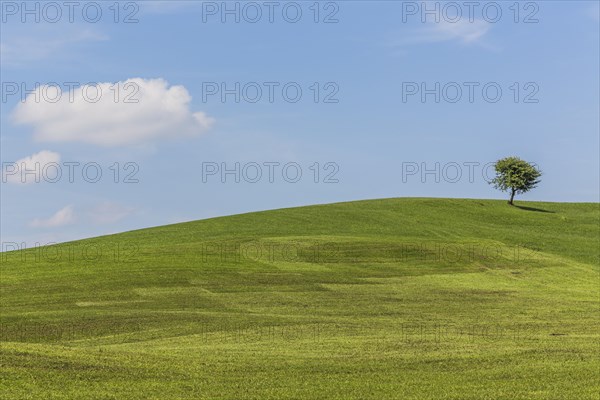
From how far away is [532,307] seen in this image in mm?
58062

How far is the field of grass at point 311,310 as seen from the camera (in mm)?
30156

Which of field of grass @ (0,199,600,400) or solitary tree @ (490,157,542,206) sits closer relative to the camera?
field of grass @ (0,199,600,400)

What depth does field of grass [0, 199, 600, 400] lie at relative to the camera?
30.2 meters

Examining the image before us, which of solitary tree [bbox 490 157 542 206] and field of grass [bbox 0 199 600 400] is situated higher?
solitary tree [bbox 490 157 542 206]

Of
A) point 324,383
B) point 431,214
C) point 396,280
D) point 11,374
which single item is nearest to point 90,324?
point 11,374

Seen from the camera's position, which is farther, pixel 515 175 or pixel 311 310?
pixel 515 175

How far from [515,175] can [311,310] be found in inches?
3347

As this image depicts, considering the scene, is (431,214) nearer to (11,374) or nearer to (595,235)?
(595,235)

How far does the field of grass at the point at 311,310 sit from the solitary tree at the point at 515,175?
21205 millimetres

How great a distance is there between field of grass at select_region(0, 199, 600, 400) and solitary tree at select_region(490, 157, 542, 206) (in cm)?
2121

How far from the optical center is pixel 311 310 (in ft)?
177

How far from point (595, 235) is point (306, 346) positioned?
242ft

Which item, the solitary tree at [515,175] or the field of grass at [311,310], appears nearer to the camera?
the field of grass at [311,310]

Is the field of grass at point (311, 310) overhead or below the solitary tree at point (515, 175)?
below
